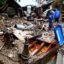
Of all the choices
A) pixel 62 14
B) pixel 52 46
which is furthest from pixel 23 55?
pixel 62 14

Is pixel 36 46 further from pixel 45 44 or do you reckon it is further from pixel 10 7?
pixel 10 7

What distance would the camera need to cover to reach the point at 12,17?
14.9 metres

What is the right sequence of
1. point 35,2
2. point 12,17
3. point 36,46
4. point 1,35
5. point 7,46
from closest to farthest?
point 7,46, point 36,46, point 1,35, point 12,17, point 35,2

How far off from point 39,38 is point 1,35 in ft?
8.38

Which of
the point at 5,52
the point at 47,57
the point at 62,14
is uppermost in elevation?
the point at 62,14

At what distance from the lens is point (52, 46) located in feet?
22.4

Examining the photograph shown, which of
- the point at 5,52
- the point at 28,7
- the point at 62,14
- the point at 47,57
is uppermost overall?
the point at 28,7

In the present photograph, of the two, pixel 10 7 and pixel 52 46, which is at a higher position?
pixel 10 7

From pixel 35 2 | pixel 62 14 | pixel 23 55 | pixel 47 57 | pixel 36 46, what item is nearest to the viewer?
pixel 23 55

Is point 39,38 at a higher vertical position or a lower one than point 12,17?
lower

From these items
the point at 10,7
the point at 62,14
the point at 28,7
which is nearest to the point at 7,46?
the point at 62,14

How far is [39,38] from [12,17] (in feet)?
27.0

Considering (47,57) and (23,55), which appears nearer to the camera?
(23,55)

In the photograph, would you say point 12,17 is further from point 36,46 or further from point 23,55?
point 23,55
